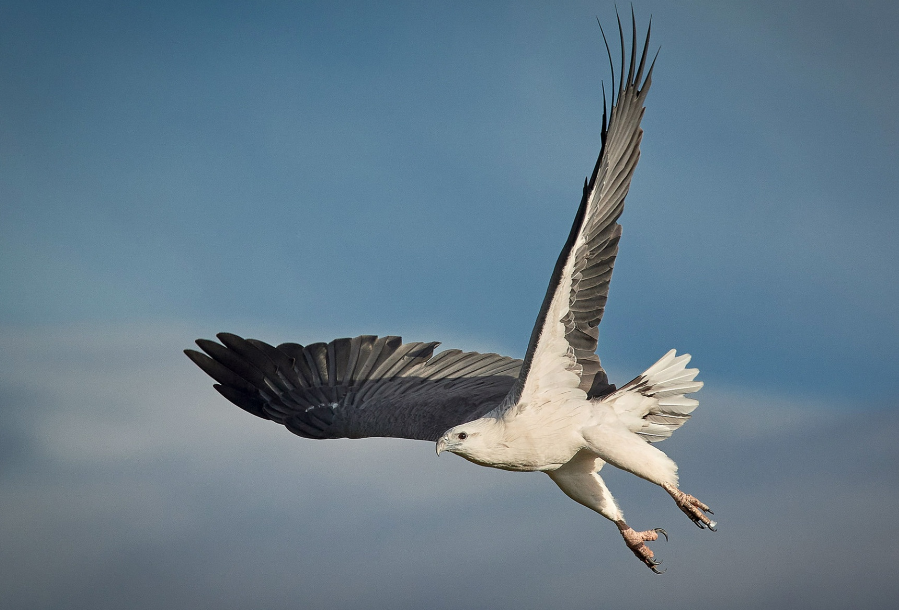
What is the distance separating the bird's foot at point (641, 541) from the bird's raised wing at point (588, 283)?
1879 mm

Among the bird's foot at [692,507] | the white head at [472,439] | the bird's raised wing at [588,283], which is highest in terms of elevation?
the bird's raised wing at [588,283]

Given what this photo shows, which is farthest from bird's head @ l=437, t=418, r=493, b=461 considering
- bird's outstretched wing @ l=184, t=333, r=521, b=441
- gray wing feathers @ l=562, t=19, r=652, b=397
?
bird's outstretched wing @ l=184, t=333, r=521, b=441

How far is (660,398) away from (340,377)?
4.81 metres

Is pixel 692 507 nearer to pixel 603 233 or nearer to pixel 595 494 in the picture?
pixel 595 494

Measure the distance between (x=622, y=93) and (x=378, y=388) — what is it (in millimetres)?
5439

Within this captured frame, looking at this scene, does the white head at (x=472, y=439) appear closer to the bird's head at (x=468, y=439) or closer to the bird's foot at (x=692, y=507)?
the bird's head at (x=468, y=439)

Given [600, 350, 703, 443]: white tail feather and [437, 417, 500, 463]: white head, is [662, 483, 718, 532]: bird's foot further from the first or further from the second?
[437, 417, 500, 463]: white head

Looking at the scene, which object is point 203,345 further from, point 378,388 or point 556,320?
point 556,320

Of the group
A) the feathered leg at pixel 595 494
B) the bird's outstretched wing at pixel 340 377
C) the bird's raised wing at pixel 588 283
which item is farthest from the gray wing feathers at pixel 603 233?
the bird's outstretched wing at pixel 340 377

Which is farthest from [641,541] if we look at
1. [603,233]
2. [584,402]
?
[603,233]

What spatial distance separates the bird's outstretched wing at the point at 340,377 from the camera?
1142cm

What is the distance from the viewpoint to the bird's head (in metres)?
8.53

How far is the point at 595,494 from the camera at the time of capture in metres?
9.84

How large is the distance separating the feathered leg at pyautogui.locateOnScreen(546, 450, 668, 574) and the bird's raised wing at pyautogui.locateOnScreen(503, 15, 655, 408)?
3.54ft
